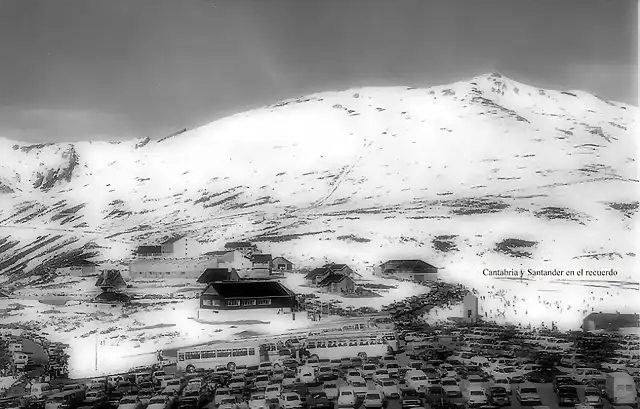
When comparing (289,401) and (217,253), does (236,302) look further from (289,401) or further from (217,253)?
(289,401)

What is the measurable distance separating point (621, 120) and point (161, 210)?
3.57m

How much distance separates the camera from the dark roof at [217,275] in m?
4.78

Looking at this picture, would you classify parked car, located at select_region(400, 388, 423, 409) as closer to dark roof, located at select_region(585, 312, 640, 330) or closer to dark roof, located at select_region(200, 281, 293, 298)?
dark roof, located at select_region(200, 281, 293, 298)

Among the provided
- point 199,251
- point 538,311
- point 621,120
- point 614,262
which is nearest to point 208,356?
point 199,251

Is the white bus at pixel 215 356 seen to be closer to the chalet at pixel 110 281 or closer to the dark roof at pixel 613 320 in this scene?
the chalet at pixel 110 281

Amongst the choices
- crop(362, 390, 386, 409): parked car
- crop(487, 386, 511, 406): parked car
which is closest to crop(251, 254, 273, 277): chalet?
crop(362, 390, 386, 409): parked car

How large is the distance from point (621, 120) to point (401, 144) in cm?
170

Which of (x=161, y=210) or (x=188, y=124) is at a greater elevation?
(x=188, y=124)

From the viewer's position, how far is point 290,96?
518 cm

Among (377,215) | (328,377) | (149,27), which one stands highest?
(149,27)

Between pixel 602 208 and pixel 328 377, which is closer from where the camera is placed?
pixel 328 377

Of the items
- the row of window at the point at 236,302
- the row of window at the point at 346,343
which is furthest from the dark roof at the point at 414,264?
the row of window at the point at 236,302

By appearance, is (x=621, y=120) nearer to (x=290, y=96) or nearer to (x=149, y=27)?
(x=290, y=96)

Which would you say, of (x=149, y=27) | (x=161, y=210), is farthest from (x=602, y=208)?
(x=149, y=27)
